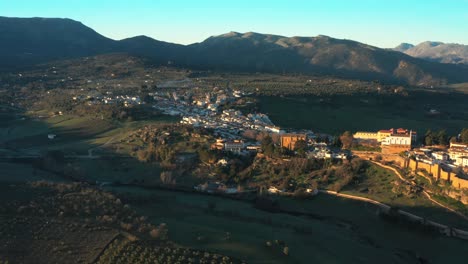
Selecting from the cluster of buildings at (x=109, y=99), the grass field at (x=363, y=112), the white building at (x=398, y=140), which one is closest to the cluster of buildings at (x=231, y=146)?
the white building at (x=398, y=140)

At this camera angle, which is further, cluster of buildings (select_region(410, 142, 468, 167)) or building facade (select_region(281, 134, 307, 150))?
building facade (select_region(281, 134, 307, 150))

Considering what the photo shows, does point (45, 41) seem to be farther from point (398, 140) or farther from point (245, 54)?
point (398, 140)

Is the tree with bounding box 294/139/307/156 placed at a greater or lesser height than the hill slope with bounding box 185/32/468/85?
lesser

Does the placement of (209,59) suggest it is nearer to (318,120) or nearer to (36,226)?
(318,120)

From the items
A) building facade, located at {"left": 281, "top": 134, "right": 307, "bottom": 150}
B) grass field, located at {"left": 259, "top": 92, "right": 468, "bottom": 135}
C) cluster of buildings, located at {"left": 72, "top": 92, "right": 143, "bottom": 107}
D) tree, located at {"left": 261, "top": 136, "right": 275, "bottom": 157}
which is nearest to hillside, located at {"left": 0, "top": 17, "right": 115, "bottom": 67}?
cluster of buildings, located at {"left": 72, "top": 92, "right": 143, "bottom": 107}

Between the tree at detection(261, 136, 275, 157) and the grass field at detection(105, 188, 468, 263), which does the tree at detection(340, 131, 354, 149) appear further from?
the grass field at detection(105, 188, 468, 263)

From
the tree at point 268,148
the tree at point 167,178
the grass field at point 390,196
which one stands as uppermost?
the tree at point 268,148

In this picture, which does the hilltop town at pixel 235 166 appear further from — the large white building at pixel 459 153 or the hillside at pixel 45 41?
the hillside at pixel 45 41

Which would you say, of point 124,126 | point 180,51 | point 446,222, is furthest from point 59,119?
point 180,51
